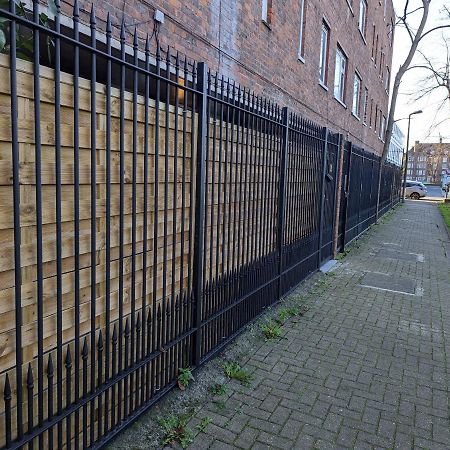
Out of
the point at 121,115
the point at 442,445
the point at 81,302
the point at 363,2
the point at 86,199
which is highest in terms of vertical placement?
the point at 363,2

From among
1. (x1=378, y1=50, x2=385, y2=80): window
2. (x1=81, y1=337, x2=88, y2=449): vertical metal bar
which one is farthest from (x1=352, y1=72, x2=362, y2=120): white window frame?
(x1=81, y1=337, x2=88, y2=449): vertical metal bar

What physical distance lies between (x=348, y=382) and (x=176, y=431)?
1.64 meters

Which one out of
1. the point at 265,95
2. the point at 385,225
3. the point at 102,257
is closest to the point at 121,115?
the point at 102,257

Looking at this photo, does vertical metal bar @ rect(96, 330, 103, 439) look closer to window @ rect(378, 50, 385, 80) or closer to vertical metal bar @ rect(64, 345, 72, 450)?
vertical metal bar @ rect(64, 345, 72, 450)

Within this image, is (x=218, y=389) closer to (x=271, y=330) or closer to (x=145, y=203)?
(x=271, y=330)

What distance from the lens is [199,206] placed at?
11.3ft

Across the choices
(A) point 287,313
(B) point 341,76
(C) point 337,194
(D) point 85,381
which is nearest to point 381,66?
(B) point 341,76

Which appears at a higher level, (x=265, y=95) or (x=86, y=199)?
(x=265, y=95)

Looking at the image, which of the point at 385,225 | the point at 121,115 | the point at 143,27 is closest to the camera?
the point at 121,115

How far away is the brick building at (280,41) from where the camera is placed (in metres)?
4.50

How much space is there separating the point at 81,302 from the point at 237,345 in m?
2.15

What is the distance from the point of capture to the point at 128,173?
9.40ft

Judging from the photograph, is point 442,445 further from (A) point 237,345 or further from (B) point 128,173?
(B) point 128,173

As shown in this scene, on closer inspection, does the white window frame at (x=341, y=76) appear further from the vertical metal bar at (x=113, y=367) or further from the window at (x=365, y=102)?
the vertical metal bar at (x=113, y=367)
